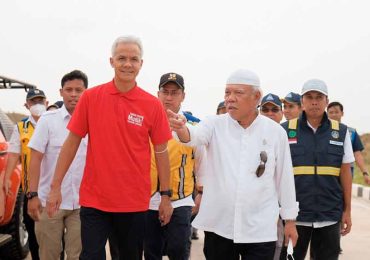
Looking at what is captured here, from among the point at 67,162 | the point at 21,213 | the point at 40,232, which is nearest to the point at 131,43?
the point at 67,162

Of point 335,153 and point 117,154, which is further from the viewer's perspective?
point 335,153

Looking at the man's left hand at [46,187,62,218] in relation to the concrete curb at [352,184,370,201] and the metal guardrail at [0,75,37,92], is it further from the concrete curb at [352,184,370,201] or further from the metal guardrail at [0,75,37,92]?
the concrete curb at [352,184,370,201]

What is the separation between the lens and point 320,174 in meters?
4.61

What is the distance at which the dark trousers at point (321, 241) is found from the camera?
463cm

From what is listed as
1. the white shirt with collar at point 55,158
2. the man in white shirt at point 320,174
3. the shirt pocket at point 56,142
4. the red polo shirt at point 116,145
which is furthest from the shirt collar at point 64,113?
the man in white shirt at point 320,174

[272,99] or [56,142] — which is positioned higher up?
[272,99]

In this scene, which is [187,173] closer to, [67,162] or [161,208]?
[161,208]

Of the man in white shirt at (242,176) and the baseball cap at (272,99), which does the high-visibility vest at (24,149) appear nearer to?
the man in white shirt at (242,176)

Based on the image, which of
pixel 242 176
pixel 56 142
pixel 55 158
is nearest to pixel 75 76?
pixel 56 142

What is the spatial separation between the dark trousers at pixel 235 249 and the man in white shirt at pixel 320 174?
1.02 meters

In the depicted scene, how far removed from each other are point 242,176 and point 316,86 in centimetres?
143

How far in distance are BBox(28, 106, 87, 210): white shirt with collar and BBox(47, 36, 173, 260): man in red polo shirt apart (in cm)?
79

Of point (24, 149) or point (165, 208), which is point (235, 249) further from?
point (24, 149)

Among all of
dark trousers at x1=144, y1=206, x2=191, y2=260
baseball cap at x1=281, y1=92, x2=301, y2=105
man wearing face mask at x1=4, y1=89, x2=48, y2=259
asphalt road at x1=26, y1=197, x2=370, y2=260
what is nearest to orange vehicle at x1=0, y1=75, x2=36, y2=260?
man wearing face mask at x1=4, y1=89, x2=48, y2=259
